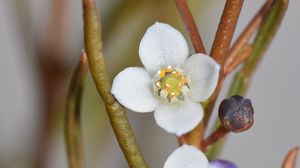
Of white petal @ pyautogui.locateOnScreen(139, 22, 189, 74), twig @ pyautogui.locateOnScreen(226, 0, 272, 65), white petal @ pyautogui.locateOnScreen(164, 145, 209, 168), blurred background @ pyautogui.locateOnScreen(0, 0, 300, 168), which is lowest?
blurred background @ pyautogui.locateOnScreen(0, 0, 300, 168)

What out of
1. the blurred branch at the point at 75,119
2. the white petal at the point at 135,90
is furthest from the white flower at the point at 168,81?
the blurred branch at the point at 75,119

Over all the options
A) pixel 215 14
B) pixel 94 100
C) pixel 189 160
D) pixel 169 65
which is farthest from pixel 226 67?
pixel 215 14

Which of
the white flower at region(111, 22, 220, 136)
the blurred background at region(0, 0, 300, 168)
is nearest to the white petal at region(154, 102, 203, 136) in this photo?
the white flower at region(111, 22, 220, 136)

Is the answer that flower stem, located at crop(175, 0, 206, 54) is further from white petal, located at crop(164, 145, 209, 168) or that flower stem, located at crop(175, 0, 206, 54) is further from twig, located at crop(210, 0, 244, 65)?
white petal, located at crop(164, 145, 209, 168)

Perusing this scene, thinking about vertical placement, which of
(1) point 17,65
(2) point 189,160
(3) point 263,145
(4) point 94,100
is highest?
(2) point 189,160

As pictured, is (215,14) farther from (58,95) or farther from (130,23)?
(58,95)

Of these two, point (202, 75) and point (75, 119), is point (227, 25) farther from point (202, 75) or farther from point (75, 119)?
point (75, 119)
